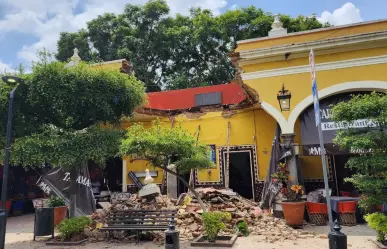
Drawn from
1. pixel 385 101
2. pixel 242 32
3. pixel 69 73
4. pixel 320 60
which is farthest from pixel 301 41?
pixel 242 32

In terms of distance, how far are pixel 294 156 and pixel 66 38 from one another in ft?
70.7

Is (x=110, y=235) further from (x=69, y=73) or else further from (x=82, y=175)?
(x=69, y=73)

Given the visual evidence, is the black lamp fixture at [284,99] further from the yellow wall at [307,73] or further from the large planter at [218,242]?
the large planter at [218,242]

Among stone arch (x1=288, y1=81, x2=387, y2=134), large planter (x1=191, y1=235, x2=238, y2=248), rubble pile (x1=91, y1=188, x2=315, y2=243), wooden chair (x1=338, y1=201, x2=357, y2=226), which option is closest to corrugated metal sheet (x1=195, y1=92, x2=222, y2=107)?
stone arch (x1=288, y1=81, x2=387, y2=134)

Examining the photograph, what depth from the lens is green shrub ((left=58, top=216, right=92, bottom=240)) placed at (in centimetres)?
731

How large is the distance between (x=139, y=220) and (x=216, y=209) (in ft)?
7.61

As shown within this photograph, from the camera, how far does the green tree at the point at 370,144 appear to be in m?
5.93

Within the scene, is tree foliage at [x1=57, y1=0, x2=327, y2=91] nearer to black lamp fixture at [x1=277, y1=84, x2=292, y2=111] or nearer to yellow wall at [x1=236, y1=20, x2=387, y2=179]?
yellow wall at [x1=236, y1=20, x2=387, y2=179]

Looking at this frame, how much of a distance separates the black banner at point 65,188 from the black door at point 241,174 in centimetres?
566

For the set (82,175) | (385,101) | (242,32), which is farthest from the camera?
(242,32)

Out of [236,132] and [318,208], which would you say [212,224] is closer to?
[318,208]

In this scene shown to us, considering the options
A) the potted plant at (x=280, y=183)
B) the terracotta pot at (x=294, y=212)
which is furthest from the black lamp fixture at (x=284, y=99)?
the terracotta pot at (x=294, y=212)

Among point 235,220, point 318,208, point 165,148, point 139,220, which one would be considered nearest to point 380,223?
point 318,208

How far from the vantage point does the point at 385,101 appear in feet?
20.0
